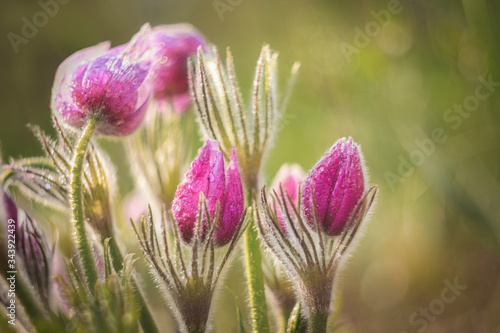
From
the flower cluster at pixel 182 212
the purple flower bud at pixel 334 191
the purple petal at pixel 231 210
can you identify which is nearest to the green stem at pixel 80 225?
the flower cluster at pixel 182 212

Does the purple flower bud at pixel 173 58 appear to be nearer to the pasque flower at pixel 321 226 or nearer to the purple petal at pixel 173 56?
the purple petal at pixel 173 56

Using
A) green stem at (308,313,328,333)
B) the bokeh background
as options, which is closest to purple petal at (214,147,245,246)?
green stem at (308,313,328,333)

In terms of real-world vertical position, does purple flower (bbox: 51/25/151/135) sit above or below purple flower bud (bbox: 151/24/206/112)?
below

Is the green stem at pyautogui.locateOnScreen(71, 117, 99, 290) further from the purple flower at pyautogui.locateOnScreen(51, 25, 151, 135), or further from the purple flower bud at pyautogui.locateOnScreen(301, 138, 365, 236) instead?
the purple flower bud at pyautogui.locateOnScreen(301, 138, 365, 236)

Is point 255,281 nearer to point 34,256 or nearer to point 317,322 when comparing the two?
point 317,322

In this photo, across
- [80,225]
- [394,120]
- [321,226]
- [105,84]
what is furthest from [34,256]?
[394,120]

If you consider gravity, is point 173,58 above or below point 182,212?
above
